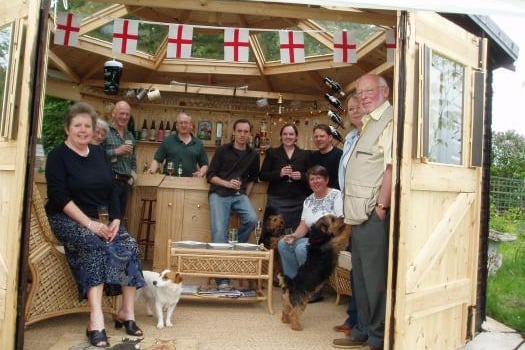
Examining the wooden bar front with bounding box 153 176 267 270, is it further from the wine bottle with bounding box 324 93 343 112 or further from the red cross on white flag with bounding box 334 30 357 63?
the wine bottle with bounding box 324 93 343 112

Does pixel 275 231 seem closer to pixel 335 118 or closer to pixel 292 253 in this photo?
pixel 292 253

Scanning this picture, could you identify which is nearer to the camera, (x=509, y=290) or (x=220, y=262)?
(x=220, y=262)

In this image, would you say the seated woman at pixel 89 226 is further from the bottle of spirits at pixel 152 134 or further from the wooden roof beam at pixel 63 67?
the bottle of spirits at pixel 152 134

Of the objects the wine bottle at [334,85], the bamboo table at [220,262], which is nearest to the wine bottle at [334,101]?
the wine bottle at [334,85]

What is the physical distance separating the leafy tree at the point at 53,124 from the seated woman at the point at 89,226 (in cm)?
876

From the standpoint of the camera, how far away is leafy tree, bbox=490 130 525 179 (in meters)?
14.8

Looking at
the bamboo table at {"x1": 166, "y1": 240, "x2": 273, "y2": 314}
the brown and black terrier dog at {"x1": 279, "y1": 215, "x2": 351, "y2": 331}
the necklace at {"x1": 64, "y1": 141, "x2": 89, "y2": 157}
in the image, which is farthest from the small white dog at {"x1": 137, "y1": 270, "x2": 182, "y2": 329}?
the necklace at {"x1": 64, "y1": 141, "x2": 89, "y2": 157}

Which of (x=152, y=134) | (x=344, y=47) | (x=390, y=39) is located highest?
(x=344, y=47)

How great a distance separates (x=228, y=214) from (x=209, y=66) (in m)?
3.06

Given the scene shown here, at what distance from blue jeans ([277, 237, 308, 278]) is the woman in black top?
0.59 metres

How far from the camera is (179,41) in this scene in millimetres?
5703

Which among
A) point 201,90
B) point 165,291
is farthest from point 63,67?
point 165,291

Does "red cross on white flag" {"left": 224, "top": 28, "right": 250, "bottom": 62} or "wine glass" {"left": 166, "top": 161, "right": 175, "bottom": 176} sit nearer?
"red cross on white flag" {"left": 224, "top": 28, "right": 250, "bottom": 62}

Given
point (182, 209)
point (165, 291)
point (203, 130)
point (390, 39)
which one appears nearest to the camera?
point (165, 291)
